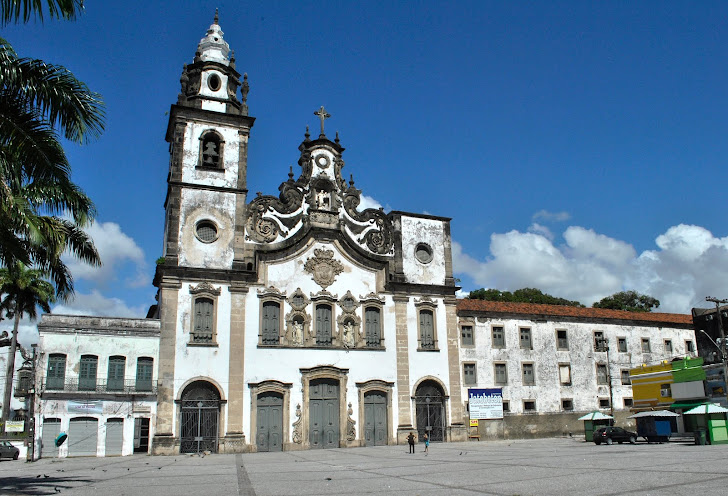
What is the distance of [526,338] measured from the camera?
3847 centimetres

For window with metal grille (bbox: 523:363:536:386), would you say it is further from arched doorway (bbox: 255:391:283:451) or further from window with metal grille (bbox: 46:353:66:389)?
window with metal grille (bbox: 46:353:66:389)

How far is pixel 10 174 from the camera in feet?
44.4

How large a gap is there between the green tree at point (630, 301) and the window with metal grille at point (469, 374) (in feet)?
110

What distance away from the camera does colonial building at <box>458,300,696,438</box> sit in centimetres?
3666

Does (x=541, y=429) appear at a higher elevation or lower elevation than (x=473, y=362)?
lower

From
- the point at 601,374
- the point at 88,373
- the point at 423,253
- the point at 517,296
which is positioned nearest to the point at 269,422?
the point at 88,373

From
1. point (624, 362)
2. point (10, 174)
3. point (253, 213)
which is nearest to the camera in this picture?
point (10, 174)

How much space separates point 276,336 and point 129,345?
6720 millimetres

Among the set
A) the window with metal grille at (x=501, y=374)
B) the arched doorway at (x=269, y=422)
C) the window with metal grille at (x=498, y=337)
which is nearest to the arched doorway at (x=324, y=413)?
the arched doorway at (x=269, y=422)

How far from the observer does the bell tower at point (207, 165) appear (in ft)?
103

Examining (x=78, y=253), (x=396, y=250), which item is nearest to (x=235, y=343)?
(x=396, y=250)

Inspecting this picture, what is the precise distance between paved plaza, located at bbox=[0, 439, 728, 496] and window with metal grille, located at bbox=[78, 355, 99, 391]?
126 inches

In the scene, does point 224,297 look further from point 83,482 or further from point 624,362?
point 624,362

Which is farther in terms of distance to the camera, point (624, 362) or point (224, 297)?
point (624, 362)
